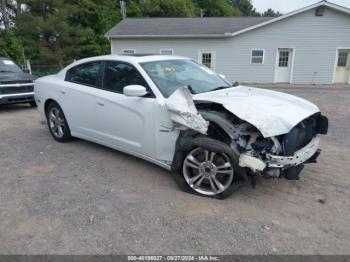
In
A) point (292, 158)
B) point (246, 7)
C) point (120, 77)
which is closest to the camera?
point (292, 158)

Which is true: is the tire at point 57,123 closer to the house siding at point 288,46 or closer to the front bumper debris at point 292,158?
the front bumper debris at point 292,158

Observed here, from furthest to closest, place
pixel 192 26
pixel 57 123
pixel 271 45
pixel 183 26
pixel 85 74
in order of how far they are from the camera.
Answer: pixel 183 26
pixel 192 26
pixel 271 45
pixel 57 123
pixel 85 74

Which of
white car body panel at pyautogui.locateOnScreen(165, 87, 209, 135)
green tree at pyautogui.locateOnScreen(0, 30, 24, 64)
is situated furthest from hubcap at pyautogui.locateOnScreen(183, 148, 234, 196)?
green tree at pyautogui.locateOnScreen(0, 30, 24, 64)

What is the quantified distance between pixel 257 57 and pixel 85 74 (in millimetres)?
15383

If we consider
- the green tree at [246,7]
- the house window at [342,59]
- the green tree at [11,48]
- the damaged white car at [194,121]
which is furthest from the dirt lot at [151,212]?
the green tree at [246,7]

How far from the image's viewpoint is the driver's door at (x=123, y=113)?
3852 millimetres

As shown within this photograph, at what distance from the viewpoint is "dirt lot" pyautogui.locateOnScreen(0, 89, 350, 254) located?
268 centimetres

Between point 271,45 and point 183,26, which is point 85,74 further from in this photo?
point 183,26

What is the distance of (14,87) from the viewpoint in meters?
8.66

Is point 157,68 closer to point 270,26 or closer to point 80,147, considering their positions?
point 80,147

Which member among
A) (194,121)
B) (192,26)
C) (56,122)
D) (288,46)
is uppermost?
(192,26)

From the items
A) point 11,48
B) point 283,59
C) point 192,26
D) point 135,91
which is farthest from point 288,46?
point 11,48

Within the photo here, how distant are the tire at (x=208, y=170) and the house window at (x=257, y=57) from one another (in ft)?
53.2

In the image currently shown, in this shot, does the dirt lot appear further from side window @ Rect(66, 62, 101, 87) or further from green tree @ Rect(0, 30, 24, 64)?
green tree @ Rect(0, 30, 24, 64)
